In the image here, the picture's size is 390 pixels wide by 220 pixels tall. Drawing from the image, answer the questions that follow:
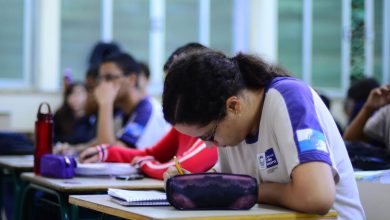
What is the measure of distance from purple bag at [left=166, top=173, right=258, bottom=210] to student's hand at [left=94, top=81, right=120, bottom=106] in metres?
2.29

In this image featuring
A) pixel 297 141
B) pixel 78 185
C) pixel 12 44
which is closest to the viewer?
pixel 297 141

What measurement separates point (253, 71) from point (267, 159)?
25 cm

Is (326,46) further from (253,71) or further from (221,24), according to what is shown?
(253,71)

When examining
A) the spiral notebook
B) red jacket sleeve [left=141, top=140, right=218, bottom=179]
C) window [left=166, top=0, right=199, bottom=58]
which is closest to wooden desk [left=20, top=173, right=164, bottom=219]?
red jacket sleeve [left=141, top=140, right=218, bottom=179]

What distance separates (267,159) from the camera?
193 centimetres

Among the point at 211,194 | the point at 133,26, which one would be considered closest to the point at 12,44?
the point at 133,26

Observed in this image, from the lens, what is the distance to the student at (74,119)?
4.85 m

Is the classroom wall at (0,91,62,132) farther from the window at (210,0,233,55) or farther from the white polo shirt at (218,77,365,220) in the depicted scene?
the white polo shirt at (218,77,365,220)

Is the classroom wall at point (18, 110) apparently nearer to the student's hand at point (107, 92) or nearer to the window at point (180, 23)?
the window at point (180, 23)

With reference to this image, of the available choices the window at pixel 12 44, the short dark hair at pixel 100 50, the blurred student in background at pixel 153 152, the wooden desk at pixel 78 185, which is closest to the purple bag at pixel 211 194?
the wooden desk at pixel 78 185

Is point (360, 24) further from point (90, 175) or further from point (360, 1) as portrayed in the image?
point (90, 175)

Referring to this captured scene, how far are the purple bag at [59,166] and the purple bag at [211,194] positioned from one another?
1107 mm

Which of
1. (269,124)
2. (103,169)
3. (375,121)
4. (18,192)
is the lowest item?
(18,192)

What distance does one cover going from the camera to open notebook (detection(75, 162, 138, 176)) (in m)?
2.80
